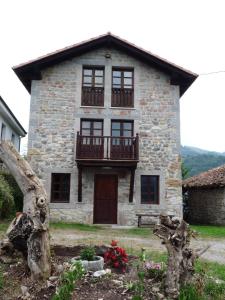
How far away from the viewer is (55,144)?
1530cm

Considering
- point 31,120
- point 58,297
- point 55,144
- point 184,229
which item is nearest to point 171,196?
point 55,144

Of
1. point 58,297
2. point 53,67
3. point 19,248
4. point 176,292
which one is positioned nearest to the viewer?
point 58,297

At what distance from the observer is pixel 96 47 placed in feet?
53.4

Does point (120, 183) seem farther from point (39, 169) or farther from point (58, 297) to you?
point (58, 297)

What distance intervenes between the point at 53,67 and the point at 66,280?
1314cm

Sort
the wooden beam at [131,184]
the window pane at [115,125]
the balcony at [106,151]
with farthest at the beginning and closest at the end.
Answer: the window pane at [115,125]
the wooden beam at [131,184]
the balcony at [106,151]

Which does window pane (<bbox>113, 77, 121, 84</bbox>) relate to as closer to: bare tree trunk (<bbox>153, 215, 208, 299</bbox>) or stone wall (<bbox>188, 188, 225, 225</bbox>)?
stone wall (<bbox>188, 188, 225, 225</bbox>)

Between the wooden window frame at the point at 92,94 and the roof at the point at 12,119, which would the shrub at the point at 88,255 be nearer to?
the wooden window frame at the point at 92,94

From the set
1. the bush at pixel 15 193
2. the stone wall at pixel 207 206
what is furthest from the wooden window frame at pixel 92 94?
the stone wall at pixel 207 206

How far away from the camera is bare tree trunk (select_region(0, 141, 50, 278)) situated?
4762 millimetres

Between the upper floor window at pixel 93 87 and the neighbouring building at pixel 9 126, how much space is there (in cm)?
411

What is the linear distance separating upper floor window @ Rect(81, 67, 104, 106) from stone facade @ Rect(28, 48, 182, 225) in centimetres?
25

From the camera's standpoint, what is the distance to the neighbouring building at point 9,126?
18.0m

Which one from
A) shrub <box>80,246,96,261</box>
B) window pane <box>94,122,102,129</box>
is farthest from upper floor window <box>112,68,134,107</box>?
shrub <box>80,246,96,261</box>
